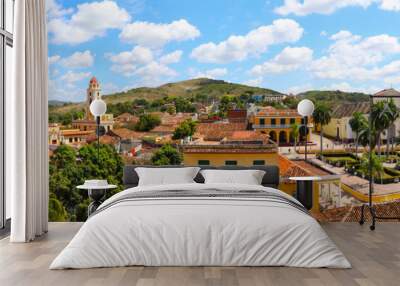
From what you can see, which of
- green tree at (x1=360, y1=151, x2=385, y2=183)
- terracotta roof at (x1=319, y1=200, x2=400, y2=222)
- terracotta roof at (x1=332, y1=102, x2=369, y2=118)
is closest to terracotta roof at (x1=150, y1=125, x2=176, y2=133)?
terracotta roof at (x1=332, y1=102, x2=369, y2=118)

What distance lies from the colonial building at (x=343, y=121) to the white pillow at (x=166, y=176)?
6.95ft

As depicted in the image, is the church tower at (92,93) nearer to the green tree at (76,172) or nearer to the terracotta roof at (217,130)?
the green tree at (76,172)

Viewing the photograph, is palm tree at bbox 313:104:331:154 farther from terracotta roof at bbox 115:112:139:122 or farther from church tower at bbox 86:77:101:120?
church tower at bbox 86:77:101:120

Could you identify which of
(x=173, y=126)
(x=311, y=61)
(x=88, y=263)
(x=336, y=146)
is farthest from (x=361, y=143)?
(x=88, y=263)

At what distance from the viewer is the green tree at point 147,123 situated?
7695 millimetres

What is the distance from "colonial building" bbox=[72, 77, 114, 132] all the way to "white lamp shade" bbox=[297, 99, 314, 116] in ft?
8.67

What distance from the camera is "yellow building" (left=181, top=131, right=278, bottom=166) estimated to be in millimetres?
7406

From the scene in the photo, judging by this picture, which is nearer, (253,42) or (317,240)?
(317,240)

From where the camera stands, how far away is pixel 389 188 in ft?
24.1

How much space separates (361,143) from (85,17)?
424 cm

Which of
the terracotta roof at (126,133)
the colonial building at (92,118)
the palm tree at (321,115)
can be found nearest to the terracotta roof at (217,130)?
the terracotta roof at (126,133)

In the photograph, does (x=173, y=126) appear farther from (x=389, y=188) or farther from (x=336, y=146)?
(x=389, y=188)

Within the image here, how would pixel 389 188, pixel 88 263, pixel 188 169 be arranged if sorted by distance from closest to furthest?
pixel 88 263, pixel 188 169, pixel 389 188

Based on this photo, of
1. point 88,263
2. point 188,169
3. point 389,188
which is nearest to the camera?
point 88,263
